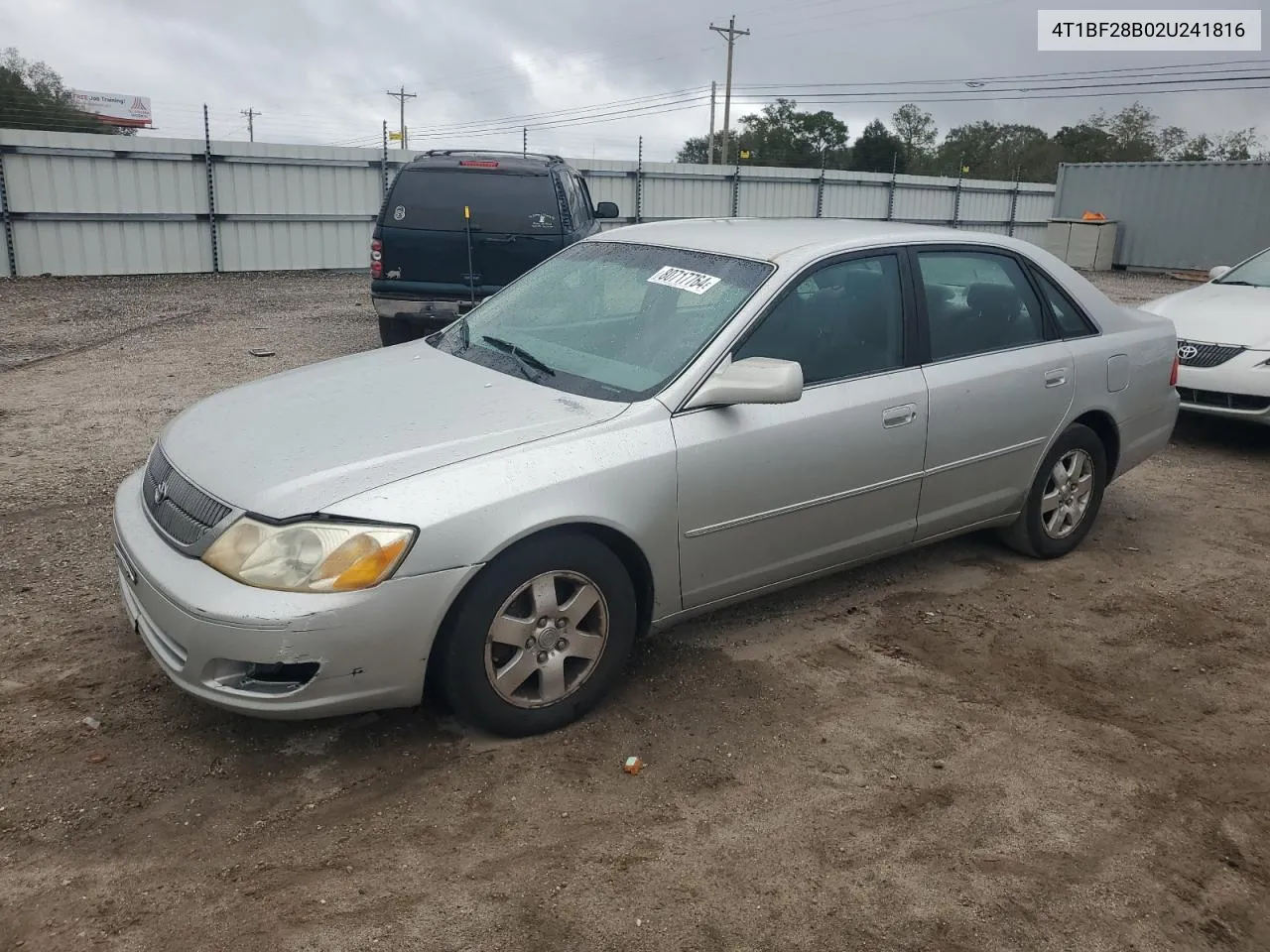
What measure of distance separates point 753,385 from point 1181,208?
2436 centimetres

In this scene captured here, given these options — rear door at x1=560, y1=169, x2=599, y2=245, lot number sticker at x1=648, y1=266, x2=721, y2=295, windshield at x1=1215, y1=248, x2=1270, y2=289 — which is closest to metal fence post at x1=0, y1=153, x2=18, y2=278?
rear door at x1=560, y1=169, x2=599, y2=245

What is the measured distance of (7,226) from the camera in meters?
14.9

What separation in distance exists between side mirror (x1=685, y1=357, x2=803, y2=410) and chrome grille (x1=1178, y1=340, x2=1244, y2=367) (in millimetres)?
4843

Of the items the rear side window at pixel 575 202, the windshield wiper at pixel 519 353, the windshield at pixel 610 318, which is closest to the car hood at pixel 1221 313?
the windshield at pixel 610 318

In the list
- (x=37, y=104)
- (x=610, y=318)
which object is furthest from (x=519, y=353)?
(x=37, y=104)

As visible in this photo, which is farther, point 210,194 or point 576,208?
point 210,194

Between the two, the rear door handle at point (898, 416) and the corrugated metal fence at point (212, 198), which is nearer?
A: the rear door handle at point (898, 416)

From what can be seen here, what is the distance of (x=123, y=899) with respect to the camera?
259cm

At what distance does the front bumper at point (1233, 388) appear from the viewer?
23.2 feet

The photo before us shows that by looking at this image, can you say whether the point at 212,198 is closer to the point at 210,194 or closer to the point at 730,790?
the point at 210,194

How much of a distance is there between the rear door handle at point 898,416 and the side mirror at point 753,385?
0.69m

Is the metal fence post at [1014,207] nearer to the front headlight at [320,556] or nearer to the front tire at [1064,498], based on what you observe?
the front tire at [1064,498]

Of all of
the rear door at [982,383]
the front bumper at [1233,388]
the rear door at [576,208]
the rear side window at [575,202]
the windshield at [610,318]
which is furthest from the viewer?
the rear side window at [575,202]

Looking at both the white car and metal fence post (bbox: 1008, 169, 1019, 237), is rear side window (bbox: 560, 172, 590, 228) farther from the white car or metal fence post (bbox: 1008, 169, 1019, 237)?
metal fence post (bbox: 1008, 169, 1019, 237)
